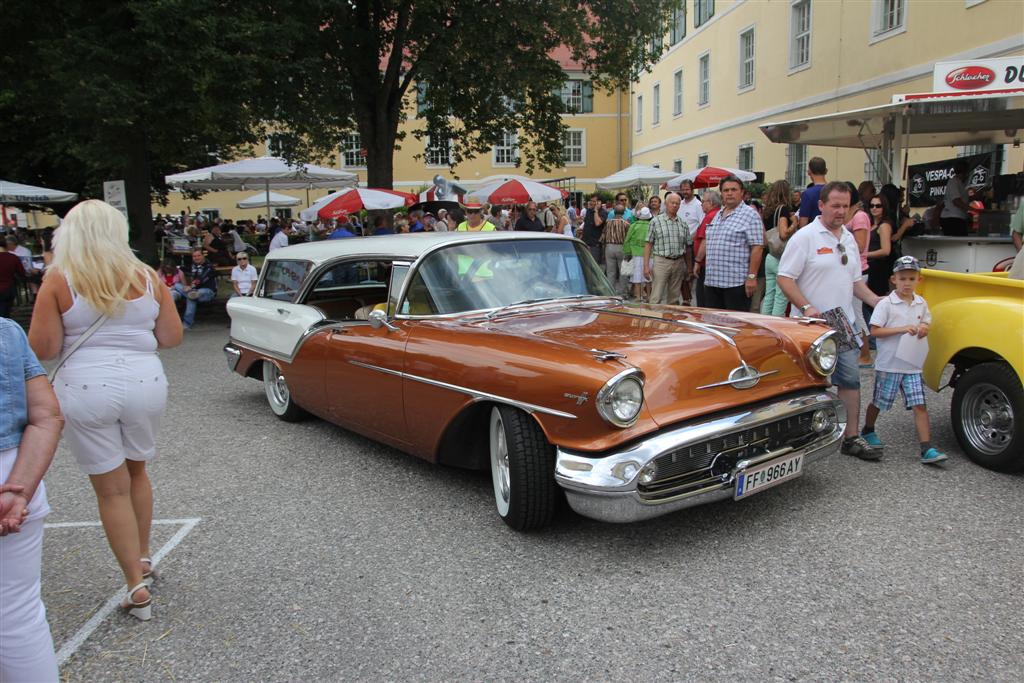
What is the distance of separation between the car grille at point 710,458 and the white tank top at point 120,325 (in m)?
2.22

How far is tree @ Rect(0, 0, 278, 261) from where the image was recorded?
1088cm

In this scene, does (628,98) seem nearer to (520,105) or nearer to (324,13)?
(520,105)

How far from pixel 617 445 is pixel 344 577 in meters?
1.41

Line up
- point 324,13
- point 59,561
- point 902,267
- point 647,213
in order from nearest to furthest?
point 59,561 → point 902,267 → point 647,213 → point 324,13

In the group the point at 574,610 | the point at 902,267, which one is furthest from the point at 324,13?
the point at 574,610

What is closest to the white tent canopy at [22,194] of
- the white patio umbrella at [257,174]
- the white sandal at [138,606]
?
the white patio umbrella at [257,174]

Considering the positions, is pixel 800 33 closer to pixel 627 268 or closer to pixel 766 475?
pixel 627 268

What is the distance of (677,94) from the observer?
31.9 m

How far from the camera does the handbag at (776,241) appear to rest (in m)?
8.05

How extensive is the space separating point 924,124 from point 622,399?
975cm

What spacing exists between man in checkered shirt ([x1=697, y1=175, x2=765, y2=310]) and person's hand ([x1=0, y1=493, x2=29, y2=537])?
5664 millimetres

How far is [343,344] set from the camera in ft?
16.5

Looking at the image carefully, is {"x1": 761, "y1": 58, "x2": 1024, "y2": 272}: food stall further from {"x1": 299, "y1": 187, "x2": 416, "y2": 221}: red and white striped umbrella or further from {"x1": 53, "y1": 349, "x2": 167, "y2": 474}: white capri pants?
{"x1": 53, "y1": 349, "x2": 167, "y2": 474}: white capri pants

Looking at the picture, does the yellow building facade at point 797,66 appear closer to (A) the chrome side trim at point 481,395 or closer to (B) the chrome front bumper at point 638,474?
(B) the chrome front bumper at point 638,474
